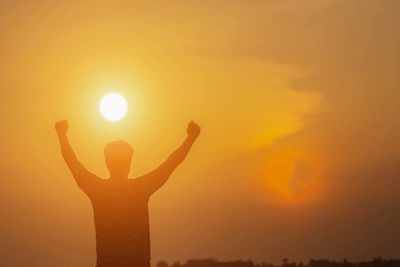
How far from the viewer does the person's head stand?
12.0 metres

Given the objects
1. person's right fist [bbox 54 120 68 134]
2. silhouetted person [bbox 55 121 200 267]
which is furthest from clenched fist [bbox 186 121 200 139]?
person's right fist [bbox 54 120 68 134]

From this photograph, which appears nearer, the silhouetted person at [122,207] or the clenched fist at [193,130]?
the silhouetted person at [122,207]

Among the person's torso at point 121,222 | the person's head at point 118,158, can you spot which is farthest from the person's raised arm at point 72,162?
the person's head at point 118,158

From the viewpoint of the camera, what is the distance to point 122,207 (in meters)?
12.2

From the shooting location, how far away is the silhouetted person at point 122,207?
12.1 m

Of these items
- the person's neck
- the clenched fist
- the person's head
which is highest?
the clenched fist

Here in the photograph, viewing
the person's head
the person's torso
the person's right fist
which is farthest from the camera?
the person's right fist

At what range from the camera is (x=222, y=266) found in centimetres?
5238

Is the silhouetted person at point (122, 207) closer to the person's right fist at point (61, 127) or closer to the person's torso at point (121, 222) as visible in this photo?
the person's torso at point (121, 222)

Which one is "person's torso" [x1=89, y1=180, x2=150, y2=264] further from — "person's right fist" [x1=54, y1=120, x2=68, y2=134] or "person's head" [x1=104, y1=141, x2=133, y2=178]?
"person's right fist" [x1=54, y1=120, x2=68, y2=134]

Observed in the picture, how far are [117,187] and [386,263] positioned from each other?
35.0 m

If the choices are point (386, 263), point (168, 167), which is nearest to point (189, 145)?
point (168, 167)

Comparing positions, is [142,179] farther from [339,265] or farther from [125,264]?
[339,265]

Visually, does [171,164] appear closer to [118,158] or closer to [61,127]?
[118,158]
